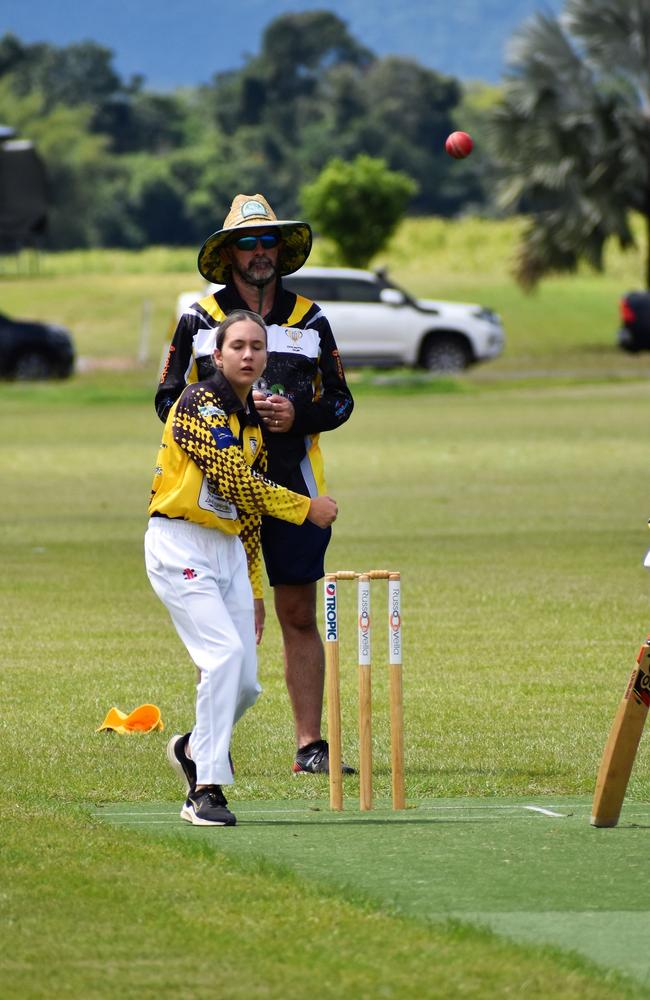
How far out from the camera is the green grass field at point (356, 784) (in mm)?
5461

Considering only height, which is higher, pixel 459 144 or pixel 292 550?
pixel 459 144

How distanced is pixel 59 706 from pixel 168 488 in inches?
121

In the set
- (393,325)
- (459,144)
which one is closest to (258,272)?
(459,144)

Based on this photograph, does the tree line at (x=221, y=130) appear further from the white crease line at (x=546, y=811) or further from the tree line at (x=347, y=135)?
the white crease line at (x=546, y=811)

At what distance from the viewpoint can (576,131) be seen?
167ft

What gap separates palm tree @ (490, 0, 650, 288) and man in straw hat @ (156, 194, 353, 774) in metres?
42.3

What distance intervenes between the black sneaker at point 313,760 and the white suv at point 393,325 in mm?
32294

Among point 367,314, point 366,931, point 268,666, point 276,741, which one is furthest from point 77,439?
point 366,931

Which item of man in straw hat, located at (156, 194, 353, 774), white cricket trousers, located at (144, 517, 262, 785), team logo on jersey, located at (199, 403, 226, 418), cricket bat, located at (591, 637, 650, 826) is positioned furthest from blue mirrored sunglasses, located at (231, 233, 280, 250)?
cricket bat, located at (591, 637, 650, 826)

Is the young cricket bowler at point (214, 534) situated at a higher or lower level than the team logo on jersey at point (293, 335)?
lower

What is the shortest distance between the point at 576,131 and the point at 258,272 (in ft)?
143

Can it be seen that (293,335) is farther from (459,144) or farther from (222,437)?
(459,144)

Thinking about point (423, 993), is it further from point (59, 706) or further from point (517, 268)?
point (517, 268)

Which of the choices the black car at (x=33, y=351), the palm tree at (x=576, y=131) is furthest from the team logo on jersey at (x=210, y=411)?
the palm tree at (x=576, y=131)
